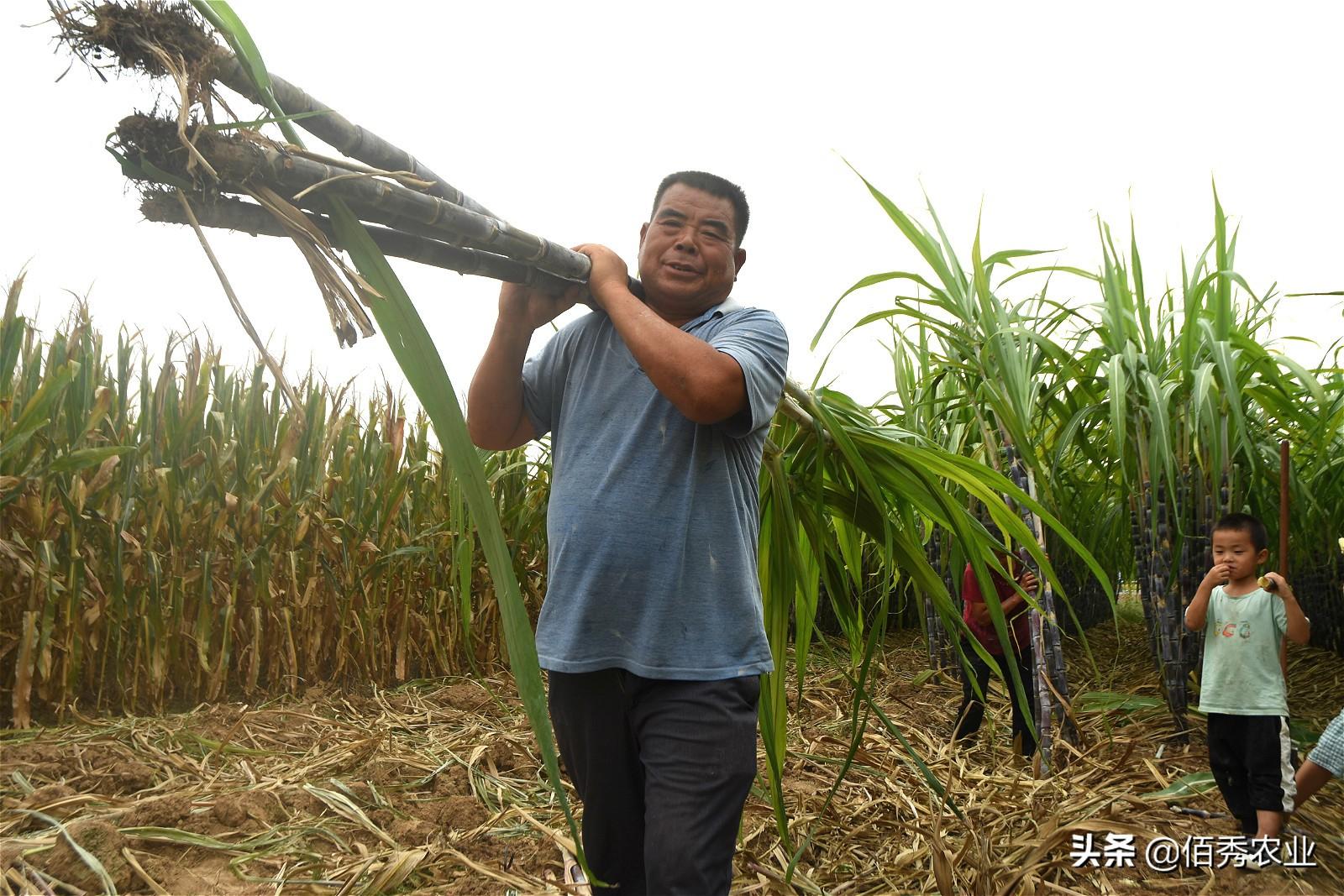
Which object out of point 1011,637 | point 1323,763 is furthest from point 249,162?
point 1011,637

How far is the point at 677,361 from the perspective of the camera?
1107 mm

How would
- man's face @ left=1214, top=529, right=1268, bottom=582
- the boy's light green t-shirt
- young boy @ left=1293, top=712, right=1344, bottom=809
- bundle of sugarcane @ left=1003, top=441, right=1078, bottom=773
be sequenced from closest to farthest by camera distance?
young boy @ left=1293, top=712, right=1344, bottom=809 < the boy's light green t-shirt < man's face @ left=1214, top=529, right=1268, bottom=582 < bundle of sugarcane @ left=1003, top=441, right=1078, bottom=773

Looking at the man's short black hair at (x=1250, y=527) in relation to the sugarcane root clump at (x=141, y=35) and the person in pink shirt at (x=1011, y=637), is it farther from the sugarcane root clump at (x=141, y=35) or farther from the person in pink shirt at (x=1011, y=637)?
the sugarcane root clump at (x=141, y=35)

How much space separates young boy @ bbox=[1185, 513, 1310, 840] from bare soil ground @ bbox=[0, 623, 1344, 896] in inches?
5.9

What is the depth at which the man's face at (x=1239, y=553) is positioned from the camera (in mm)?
2648

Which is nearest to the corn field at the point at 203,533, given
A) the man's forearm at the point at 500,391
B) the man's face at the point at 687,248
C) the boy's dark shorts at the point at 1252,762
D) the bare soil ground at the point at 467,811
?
the bare soil ground at the point at 467,811

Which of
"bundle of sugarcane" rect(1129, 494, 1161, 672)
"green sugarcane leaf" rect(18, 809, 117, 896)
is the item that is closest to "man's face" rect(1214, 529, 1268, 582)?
"bundle of sugarcane" rect(1129, 494, 1161, 672)

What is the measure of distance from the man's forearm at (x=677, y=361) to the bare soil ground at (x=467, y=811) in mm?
961

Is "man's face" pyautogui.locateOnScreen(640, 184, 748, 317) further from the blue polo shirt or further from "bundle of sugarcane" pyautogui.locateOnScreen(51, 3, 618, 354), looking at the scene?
"bundle of sugarcane" pyautogui.locateOnScreen(51, 3, 618, 354)

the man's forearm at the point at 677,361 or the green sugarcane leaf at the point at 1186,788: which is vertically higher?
the man's forearm at the point at 677,361

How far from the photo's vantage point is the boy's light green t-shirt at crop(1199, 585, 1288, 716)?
2539 millimetres

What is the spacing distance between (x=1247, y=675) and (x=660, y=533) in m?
2.21

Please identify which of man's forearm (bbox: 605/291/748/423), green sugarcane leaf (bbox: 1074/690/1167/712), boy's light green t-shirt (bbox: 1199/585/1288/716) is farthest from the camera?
green sugarcane leaf (bbox: 1074/690/1167/712)

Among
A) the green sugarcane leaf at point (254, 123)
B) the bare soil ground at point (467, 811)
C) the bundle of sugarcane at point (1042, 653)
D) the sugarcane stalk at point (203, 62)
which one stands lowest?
the bare soil ground at point (467, 811)
